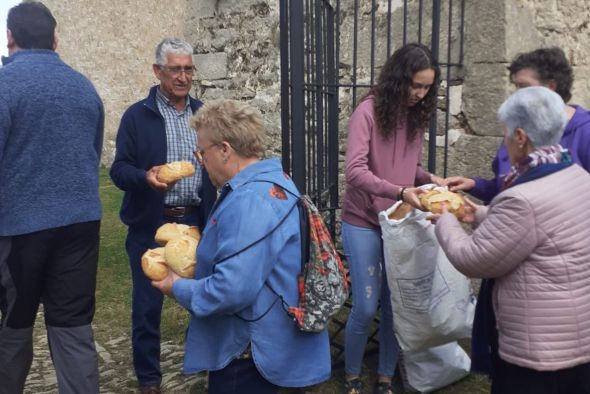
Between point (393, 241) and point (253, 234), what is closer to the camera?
point (253, 234)

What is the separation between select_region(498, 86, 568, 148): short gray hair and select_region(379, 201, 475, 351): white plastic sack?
2.72ft

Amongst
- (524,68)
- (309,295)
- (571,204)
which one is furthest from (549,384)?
(524,68)

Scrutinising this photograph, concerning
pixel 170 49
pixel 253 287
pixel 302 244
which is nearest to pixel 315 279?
pixel 302 244

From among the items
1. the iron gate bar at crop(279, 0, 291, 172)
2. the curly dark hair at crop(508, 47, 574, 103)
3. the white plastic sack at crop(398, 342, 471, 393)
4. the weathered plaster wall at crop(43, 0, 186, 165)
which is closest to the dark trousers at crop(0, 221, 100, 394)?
the iron gate bar at crop(279, 0, 291, 172)

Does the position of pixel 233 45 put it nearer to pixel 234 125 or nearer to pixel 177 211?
pixel 177 211

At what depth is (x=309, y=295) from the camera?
1.80 m

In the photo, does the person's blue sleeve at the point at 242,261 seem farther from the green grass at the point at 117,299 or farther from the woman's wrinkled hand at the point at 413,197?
the green grass at the point at 117,299

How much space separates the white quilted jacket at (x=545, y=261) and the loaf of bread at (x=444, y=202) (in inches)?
15.5

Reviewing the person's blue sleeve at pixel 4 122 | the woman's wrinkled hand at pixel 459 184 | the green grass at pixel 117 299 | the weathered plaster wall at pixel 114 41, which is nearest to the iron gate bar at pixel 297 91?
the woman's wrinkled hand at pixel 459 184

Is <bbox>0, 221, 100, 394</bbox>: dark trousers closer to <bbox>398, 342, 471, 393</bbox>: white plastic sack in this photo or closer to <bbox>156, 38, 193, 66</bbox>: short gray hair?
<bbox>156, 38, 193, 66</bbox>: short gray hair

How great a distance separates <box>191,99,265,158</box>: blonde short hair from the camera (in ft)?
5.90

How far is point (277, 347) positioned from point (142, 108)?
1.57 meters

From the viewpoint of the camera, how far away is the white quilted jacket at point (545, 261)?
5.52 feet

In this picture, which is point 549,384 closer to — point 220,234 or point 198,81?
point 220,234
